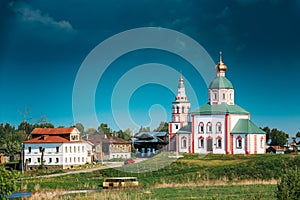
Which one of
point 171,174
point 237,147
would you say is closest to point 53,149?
point 171,174

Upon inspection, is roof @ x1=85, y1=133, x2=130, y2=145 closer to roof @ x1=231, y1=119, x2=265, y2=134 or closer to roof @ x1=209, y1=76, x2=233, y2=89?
roof @ x1=209, y1=76, x2=233, y2=89

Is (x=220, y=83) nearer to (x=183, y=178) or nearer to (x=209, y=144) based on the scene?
(x=209, y=144)

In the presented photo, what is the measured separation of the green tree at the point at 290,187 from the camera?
25.6 meters

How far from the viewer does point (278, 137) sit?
8950 centimetres

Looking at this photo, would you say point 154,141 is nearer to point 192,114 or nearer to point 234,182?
point 192,114

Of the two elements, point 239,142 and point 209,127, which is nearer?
point 239,142

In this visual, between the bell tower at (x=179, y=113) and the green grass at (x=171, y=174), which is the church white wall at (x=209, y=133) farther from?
the green grass at (x=171, y=174)

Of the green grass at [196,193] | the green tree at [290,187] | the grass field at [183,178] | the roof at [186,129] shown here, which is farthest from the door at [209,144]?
the green tree at [290,187]

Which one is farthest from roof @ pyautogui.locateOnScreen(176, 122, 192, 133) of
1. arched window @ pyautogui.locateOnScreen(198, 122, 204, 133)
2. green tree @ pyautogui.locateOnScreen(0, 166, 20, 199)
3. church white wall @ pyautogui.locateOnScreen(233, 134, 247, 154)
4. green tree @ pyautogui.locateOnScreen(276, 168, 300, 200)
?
green tree @ pyautogui.locateOnScreen(0, 166, 20, 199)

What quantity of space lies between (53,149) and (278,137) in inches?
1597

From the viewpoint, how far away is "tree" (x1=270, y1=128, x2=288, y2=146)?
292 ft

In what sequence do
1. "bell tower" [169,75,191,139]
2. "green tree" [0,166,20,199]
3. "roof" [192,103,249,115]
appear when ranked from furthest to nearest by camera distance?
"bell tower" [169,75,191,139], "roof" [192,103,249,115], "green tree" [0,166,20,199]

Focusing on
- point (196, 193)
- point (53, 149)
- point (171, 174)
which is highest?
point (53, 149)

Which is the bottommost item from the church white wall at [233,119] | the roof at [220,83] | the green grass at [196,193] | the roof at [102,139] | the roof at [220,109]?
the green grass at [196,193]
